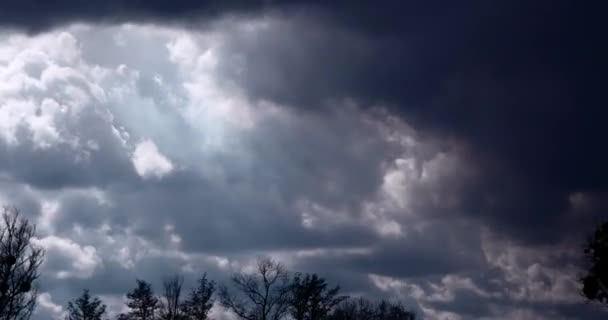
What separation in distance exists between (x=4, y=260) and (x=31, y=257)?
5.61ft

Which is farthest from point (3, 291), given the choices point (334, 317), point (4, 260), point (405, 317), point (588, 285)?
point (405, 317)

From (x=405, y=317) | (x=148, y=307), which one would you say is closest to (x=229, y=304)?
(x=148, y=307)

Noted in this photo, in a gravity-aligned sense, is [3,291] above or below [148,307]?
Result: below

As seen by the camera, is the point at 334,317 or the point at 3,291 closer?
the point at 3,291

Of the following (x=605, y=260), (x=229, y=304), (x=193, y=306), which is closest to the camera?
(x=605, y=260)

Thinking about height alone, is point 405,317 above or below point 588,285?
above

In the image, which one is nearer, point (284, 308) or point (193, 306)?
point (284, 308)

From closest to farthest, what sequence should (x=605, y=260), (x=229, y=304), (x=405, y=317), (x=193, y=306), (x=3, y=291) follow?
(x=3, y=291), (x=605, y=260), (x=229, y=304), (x=193, y=306), (x=405, y=317)

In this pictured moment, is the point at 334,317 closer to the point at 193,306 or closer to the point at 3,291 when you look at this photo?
the point at 193,306

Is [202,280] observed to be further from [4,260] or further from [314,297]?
[4,260]

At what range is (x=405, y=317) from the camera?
15175 cm

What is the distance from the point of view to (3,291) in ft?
182

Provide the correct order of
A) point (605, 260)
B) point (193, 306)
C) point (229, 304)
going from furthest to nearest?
1. point (193, 306)
2. point (229, 304)
3. point (605, 260)

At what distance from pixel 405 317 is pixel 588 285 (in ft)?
276
